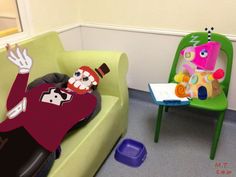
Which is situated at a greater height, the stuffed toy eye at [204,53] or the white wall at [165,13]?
the white wall at [165,13]

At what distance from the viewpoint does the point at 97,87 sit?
155 cm

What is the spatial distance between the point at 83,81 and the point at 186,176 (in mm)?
892

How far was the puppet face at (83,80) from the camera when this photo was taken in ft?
4.46

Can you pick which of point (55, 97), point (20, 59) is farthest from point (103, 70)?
point (20, 59)

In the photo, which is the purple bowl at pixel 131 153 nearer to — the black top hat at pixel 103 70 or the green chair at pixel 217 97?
the green chair at pixel 217 97

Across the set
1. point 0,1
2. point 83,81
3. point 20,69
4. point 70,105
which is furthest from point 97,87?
point 0,1

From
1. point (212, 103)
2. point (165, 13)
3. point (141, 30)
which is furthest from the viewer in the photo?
point (141, 30)

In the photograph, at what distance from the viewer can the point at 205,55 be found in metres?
1.46

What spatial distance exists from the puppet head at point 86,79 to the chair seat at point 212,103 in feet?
1.99

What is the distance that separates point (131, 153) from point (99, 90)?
0.50 meters

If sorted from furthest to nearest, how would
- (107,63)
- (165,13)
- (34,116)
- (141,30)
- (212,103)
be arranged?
(141,30) < (165,13) < (107,63) < (212,103) < (34,116)

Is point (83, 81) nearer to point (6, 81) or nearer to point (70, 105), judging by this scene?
point (70, 105)

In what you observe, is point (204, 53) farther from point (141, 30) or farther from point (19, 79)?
point (19, 79)

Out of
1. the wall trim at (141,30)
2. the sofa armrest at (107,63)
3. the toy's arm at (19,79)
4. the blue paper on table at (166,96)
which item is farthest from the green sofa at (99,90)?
the wall trim at (141,30)
